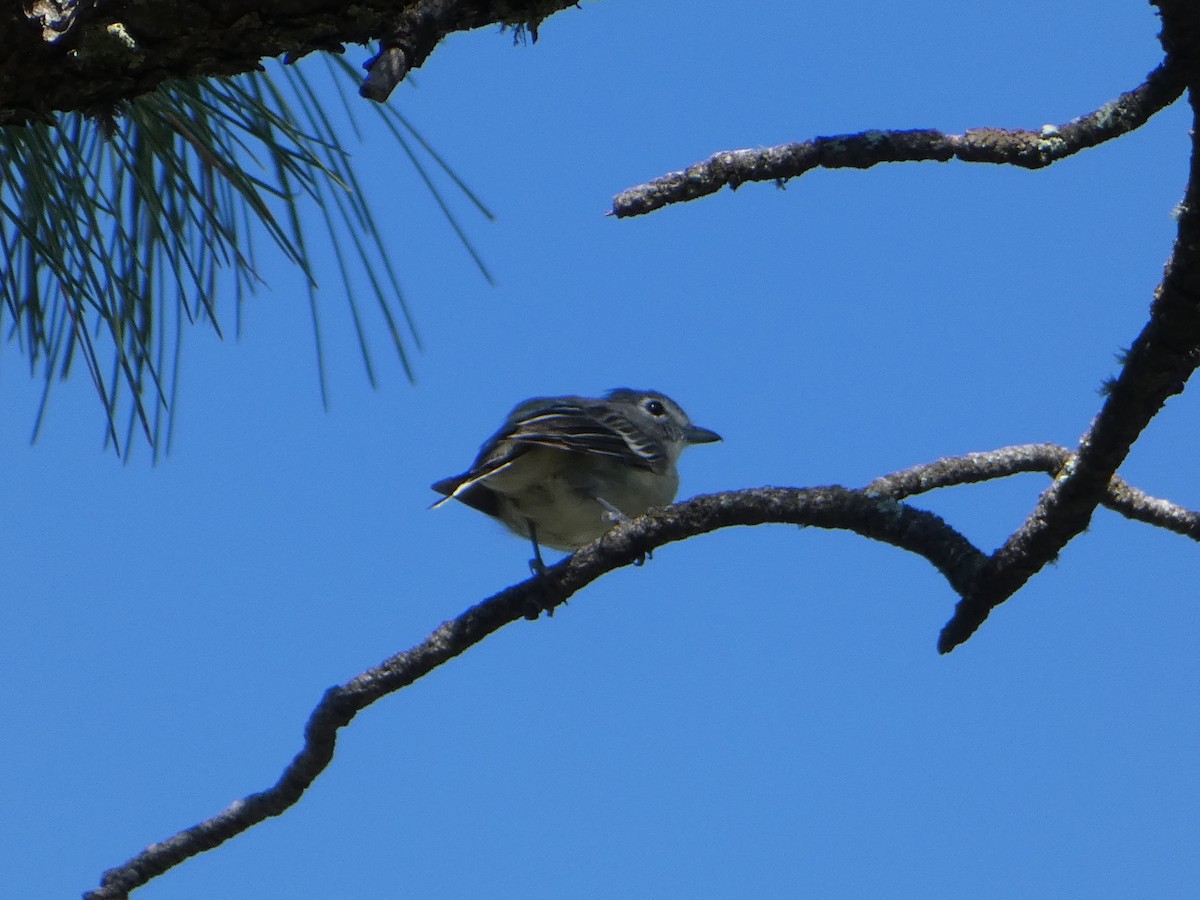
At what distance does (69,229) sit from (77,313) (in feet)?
0.66

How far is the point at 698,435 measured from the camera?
7055 mm

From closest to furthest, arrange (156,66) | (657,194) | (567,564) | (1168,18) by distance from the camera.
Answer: (1168,18), (657,194), (156,66), (567,564)

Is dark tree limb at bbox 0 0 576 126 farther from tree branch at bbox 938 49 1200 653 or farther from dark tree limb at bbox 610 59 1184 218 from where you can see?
tree branch at bbox 938 49 1200 653

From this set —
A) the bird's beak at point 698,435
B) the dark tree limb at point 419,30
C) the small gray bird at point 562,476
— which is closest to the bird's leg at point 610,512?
the small gray bird at point 562,476

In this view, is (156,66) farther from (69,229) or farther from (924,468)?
(924,468)

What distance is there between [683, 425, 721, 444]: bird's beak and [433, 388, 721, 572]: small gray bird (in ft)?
3.55

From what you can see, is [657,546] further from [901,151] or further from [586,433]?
[586,433]

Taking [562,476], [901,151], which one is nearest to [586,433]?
[562,476]

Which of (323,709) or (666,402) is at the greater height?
(666,402)

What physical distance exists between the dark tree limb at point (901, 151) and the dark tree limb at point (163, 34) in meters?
0.41

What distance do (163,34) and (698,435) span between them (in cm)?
510

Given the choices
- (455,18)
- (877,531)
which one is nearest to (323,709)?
(877,531)

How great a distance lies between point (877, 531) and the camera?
2.34 m

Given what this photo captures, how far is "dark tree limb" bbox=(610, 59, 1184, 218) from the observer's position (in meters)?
2.04
